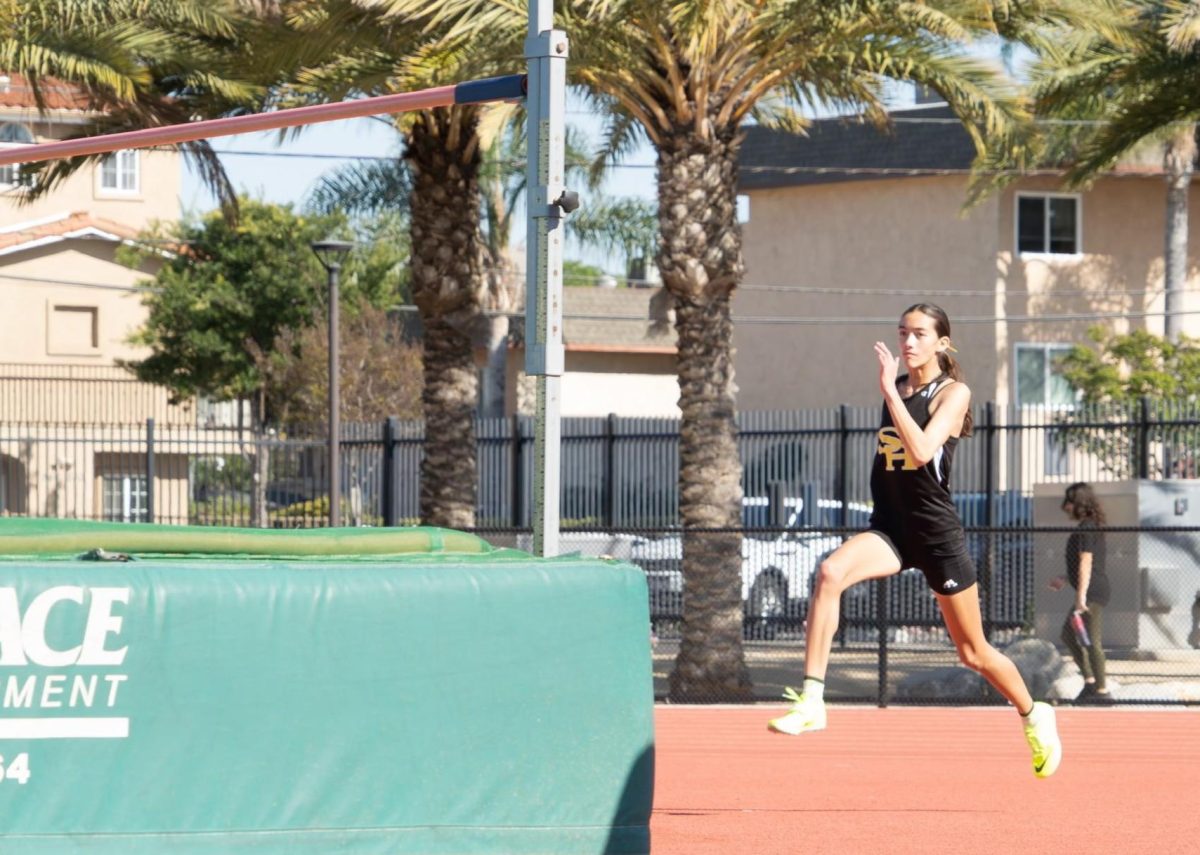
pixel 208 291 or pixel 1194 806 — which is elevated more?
pixel 208 291

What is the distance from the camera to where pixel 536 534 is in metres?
7.64

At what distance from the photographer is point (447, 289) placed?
747 inches

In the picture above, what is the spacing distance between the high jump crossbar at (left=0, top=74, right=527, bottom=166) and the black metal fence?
7222mm

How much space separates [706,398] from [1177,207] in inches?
831

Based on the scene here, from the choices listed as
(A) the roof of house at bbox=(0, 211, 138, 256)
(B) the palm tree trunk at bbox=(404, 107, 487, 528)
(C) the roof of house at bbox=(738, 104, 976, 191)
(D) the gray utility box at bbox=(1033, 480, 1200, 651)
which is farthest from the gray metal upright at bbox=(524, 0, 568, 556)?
(A) the roof of house at bbox=(0, 211, 138, 256)

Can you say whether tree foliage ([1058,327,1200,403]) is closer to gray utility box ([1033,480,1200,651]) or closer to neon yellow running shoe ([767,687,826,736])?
gray utility box ([1033,480,1200,651])

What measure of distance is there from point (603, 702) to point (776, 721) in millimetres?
772

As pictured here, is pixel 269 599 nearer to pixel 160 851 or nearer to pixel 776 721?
pixel 160 851

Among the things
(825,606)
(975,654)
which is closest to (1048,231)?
(975,654)

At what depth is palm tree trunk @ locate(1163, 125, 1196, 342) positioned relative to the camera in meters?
34.2

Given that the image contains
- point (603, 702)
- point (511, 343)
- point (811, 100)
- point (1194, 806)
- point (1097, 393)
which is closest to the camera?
point (603, 702)

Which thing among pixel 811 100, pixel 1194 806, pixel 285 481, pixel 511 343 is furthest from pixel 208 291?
pixel 1194 806

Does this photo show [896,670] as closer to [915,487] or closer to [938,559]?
[938,559]

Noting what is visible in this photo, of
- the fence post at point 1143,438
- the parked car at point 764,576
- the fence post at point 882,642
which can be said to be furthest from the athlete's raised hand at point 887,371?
the fence post at point 1143,438
